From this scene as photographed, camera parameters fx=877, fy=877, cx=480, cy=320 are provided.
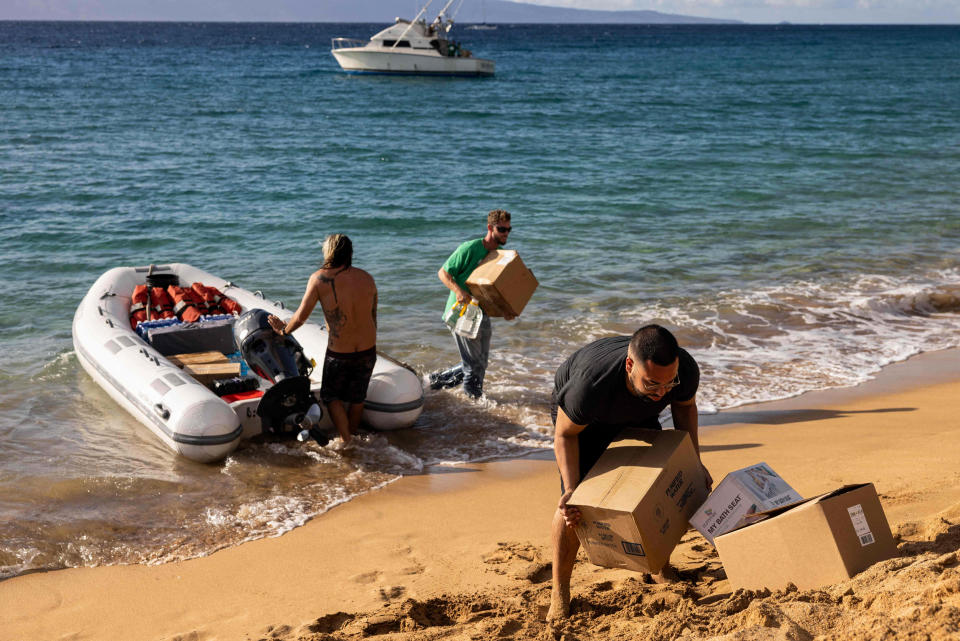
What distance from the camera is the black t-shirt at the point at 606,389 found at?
11.2 ft

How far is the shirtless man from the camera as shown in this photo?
5.88 metres

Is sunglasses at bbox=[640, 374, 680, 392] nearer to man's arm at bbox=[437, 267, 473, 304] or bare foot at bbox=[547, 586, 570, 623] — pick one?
bare foot at bbox=[547, 586, 570, 623]

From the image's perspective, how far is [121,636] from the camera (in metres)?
4.16

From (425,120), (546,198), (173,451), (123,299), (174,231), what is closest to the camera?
(173,451)

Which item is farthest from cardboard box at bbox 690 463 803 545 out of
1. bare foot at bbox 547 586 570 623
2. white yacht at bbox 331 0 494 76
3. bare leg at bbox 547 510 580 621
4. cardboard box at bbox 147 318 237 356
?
white yacht at bbox 331 0 494 76

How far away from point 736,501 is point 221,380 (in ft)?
14.9

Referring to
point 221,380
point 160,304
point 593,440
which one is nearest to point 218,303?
point 160,304

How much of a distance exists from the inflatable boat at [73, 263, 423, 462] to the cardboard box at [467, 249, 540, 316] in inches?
33.9

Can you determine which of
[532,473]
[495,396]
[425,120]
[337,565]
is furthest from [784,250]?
[425,120]

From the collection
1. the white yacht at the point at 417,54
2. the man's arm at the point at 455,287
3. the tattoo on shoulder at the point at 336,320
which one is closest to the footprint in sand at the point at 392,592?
the tattoo on shoulder at the point at 336,320

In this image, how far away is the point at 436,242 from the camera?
44.9 feet

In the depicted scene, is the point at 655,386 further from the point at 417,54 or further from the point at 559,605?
the point at 417,54

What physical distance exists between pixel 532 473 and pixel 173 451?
2.64 meters

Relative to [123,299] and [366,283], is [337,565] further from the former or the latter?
[123,299]
